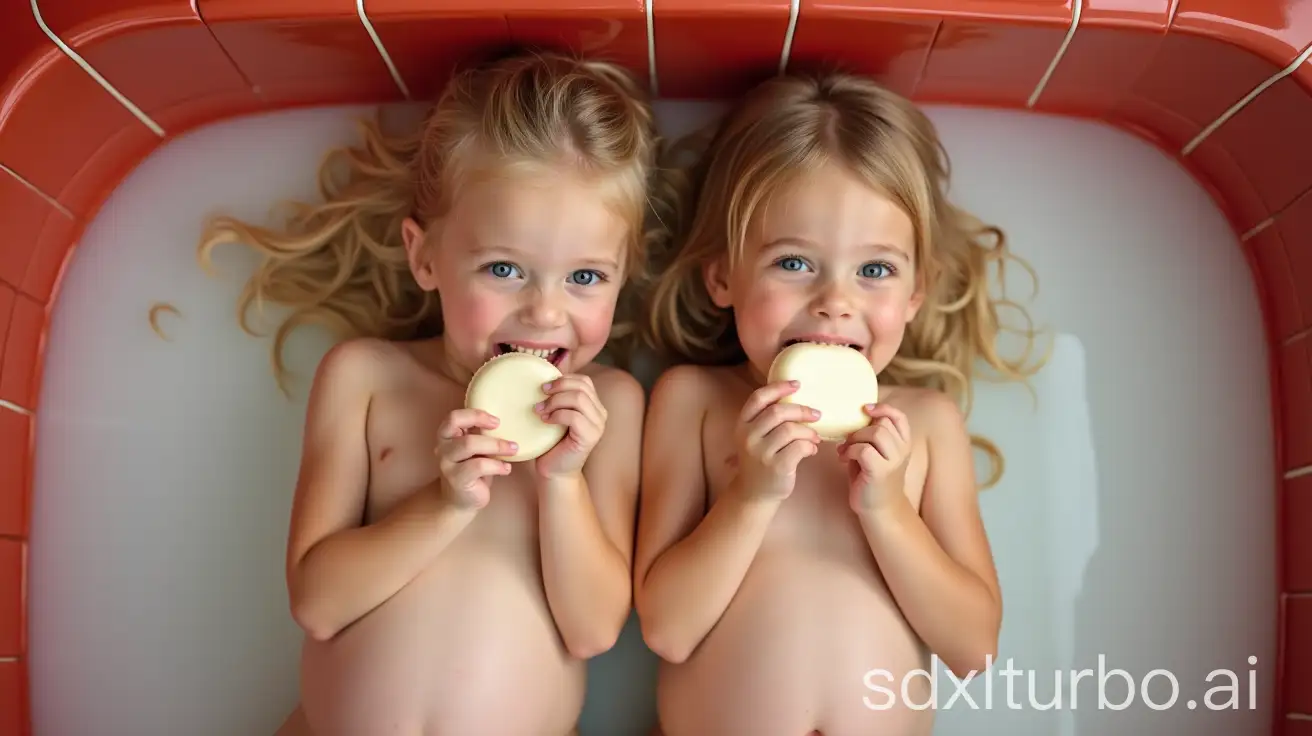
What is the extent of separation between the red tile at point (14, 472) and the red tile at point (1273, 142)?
1.58m

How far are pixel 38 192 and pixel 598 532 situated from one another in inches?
32.7

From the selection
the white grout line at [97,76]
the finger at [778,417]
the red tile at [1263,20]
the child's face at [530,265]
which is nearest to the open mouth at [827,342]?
the finger at [778,417]

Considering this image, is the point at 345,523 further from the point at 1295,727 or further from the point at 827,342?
the point at 1295,727

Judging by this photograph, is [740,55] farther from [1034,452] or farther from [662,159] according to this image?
[1034,452]

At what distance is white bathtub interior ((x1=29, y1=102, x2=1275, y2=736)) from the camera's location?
1.37 meters

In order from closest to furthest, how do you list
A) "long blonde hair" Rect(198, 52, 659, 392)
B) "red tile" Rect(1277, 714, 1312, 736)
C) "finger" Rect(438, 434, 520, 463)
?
"finger" Rect(438, 434, 520, 463) < "long blonde hair" Rect(198, 52, 659, 392) < "red tile" Rect(1277, 714, 1312, 736)

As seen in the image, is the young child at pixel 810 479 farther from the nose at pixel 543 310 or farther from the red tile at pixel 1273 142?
the red tile at pixel 1273 142

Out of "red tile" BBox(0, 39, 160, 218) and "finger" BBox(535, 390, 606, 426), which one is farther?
"red tile" BBox(0, 39, 160, 218)

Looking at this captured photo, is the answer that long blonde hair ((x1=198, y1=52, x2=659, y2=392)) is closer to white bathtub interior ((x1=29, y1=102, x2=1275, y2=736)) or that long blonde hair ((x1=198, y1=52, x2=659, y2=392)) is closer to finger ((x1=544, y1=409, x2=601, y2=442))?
white bathtub interior ((x1=29, y1=102, x2=1275, y2=736))

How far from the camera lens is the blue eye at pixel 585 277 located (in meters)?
1.17

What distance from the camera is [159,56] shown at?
1268 mm

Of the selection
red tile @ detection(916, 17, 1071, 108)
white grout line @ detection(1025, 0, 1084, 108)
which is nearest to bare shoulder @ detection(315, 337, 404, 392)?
red tile @ detection(916, 17, 1071, 108)

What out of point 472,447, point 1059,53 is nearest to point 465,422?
point 472,447

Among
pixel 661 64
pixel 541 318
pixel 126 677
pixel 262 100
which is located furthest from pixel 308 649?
pixel 661 64
